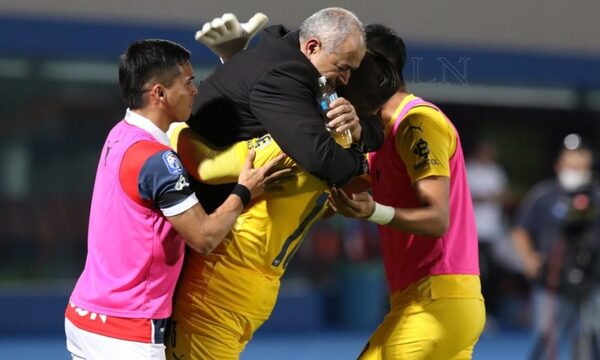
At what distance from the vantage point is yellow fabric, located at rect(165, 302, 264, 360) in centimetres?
447

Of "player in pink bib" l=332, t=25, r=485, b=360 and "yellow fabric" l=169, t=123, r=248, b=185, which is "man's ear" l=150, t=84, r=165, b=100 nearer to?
"yellow fabric" l=169, t=123, r=248, b=185

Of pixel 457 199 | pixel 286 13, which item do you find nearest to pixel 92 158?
pixel 286 13

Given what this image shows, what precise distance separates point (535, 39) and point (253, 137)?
9617 millimetres

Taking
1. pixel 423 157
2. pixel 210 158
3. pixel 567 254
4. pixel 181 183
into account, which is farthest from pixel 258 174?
pixel 567 254

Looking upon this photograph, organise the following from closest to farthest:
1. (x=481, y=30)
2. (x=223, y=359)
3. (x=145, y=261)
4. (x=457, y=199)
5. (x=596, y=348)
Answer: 1. (x=145, y=261)
2. (x=223, y=359)
3. (x=457, y=199)
4. (x=596, y=348)
5. (x=481, y=30)

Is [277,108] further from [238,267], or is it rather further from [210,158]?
[238,267]

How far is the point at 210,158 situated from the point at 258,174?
219 millimetres

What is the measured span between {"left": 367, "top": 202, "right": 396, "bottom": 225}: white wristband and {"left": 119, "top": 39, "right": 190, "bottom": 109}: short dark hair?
0.90 meters

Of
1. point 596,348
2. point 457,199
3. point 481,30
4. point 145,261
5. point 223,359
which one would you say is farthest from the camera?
point 481,30

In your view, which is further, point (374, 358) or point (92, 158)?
point (92, 158)

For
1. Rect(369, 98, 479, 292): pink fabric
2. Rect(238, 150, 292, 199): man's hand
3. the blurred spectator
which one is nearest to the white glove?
Rect(238, 150, 292, 199): man's hand

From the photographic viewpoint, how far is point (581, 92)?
46.9 ft

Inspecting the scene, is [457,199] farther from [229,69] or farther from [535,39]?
[535,39]

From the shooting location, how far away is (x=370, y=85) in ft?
14.9
